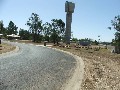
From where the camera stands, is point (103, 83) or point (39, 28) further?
point (39, 28)

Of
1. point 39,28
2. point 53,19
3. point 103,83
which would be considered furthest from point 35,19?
point 103,83

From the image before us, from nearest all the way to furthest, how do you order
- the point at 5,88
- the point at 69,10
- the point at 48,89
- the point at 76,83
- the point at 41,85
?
the point at 5,88
the point at 48,89
the point at 41,85
the point at 76,83
the point at 69,10

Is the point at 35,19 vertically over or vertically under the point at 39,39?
over

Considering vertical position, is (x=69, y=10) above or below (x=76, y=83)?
above

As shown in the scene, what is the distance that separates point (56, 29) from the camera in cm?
13375

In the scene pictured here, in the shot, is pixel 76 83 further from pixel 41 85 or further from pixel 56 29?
pixel 56 29

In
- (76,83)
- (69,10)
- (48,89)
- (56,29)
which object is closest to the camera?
(48,89)

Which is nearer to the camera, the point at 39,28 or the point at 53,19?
the point at 53,19

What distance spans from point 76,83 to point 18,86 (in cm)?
451

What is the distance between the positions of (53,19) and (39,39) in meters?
12.5

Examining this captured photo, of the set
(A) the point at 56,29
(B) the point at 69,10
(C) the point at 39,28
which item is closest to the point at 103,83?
(A) the point at 56,29

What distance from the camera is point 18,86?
45.5ft

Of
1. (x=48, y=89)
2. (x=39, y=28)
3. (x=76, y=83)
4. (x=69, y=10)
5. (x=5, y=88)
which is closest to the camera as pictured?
(x=5, y=88)

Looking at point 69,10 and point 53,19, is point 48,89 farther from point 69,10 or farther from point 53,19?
point 69,10
